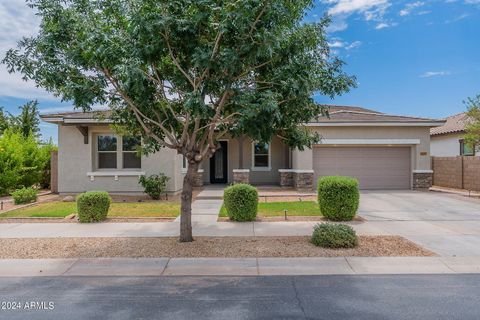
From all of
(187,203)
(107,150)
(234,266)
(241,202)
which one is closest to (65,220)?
(187,203)

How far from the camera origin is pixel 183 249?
7.22 m

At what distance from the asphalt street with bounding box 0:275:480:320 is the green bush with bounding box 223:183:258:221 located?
170 inches

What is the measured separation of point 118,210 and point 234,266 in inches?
280

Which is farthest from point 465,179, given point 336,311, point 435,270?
point 336,311

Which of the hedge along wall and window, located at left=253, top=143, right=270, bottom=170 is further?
window, located at left=253, top=143, right=270, bottom=170

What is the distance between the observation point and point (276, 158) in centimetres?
2044

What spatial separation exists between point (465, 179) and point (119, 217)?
17.3 metres

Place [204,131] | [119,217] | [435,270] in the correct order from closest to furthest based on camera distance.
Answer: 1. [435,270]
2. [204,131]
3. [119,217]

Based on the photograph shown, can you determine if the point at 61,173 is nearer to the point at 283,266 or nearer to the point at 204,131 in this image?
the point at 204,131

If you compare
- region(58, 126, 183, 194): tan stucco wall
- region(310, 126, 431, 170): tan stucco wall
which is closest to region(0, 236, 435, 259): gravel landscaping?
region(58, 126, 183, 194): tan stucco wall

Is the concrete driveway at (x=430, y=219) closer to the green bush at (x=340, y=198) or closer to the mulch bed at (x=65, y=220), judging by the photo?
the green bush at (x=340, y=198)

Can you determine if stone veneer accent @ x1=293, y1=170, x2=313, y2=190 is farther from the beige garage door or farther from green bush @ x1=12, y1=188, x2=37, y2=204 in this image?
green bush @ x1=12, y1=188, x2=37, y2=204

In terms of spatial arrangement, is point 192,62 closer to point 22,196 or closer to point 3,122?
point 22,196

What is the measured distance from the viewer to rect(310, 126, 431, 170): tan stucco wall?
1753 centimetres
